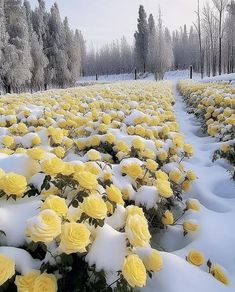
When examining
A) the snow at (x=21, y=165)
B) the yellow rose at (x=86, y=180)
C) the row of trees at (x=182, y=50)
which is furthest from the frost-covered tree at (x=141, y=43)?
the yellow rose at (x=86, y=180)

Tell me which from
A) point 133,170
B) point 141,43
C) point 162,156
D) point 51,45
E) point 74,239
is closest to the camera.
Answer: point 74,239

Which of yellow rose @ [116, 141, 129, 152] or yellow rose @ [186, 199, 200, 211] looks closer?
yellow rose @ [186, 199, 200, 211]

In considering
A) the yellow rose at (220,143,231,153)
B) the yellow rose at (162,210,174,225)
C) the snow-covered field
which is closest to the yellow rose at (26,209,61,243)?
the snow-covered field

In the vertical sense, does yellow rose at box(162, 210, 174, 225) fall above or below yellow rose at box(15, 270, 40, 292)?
below

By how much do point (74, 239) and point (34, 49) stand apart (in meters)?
33.7

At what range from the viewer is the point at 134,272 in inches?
56.4

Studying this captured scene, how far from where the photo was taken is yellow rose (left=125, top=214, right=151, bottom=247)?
1.54m

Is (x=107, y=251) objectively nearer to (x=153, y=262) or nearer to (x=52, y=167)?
(x=153, y=262)

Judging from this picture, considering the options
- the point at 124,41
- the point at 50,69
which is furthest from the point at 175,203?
the point at 124,41

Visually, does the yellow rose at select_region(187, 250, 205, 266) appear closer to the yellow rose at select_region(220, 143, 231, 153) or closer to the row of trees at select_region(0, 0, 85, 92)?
the yellow rose at select_region(220, 143, 231, 153)

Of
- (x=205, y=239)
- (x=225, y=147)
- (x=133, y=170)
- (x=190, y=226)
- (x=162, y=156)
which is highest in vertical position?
(x=133, y=170)

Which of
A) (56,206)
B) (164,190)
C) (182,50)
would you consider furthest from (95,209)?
(182,50)

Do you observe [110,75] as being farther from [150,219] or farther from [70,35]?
[150,219]

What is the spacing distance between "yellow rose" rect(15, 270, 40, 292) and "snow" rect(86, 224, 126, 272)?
27 centimetres
